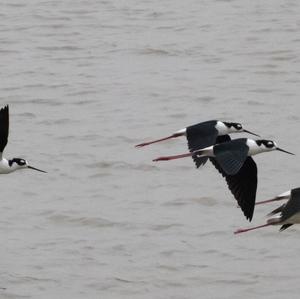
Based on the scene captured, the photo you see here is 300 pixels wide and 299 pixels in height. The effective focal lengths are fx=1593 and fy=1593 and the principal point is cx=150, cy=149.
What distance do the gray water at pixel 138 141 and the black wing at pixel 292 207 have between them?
55 centimetres

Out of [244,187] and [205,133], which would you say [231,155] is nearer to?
[244,187]

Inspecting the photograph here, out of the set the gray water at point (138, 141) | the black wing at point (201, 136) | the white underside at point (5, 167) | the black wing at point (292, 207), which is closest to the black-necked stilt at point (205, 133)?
the black wing at point (201, 136)

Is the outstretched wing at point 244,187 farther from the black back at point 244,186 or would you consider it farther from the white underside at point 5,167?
the white underside at point 5,167

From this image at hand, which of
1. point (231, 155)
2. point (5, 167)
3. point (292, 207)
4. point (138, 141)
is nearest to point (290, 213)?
point (292, 207)

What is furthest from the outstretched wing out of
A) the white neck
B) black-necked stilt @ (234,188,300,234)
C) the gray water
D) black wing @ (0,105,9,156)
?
black wing @ (0,105,9,156)

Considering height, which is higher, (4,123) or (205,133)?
(4,123)

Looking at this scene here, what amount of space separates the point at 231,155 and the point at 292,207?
545 mm

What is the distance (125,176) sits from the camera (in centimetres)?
1295

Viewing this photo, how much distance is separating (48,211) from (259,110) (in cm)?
318

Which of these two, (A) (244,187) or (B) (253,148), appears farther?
(B) (253,148)

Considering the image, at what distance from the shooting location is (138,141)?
544 inches

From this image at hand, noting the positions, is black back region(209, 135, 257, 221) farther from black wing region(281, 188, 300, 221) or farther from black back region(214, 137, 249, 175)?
black wing region(281, 188, 300, 221)

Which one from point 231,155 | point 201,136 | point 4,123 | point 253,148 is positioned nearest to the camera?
point 231,155

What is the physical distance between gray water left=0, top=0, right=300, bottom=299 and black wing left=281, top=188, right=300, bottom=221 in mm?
549
